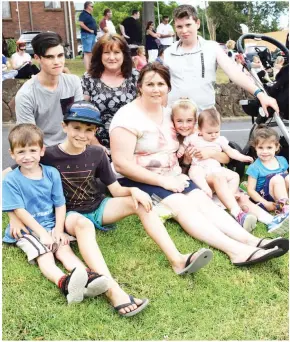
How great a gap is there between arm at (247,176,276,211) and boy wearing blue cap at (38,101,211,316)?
1.35m

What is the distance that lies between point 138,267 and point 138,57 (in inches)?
394

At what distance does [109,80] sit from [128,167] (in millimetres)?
1128

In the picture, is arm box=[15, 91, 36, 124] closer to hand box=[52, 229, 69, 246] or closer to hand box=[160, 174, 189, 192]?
hand box=[52, 229, 69, 246]

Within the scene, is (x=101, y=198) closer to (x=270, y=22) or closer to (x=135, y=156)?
(x=135, y=156)

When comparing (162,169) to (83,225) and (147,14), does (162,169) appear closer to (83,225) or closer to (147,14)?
(83,225)

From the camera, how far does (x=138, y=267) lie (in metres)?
3.02

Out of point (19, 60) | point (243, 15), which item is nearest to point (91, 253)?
point (19, 60)

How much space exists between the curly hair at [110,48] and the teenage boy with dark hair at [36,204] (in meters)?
1.18

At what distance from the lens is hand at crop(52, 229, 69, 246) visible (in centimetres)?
301

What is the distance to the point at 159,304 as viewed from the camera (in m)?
2.61

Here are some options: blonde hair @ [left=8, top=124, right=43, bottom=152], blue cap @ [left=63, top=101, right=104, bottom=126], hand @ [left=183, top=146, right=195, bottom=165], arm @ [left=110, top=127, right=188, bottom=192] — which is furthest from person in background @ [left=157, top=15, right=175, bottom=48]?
blonde hair @ [left=8, top=124, right=43, bottom=152]

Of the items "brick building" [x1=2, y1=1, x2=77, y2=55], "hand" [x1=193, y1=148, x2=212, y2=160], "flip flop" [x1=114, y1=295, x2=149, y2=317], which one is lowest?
"flip flop" [x1=114, y1=295, x2=149, y2=317]

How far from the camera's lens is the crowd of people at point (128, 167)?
2.92 meters

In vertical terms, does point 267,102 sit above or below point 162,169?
above
